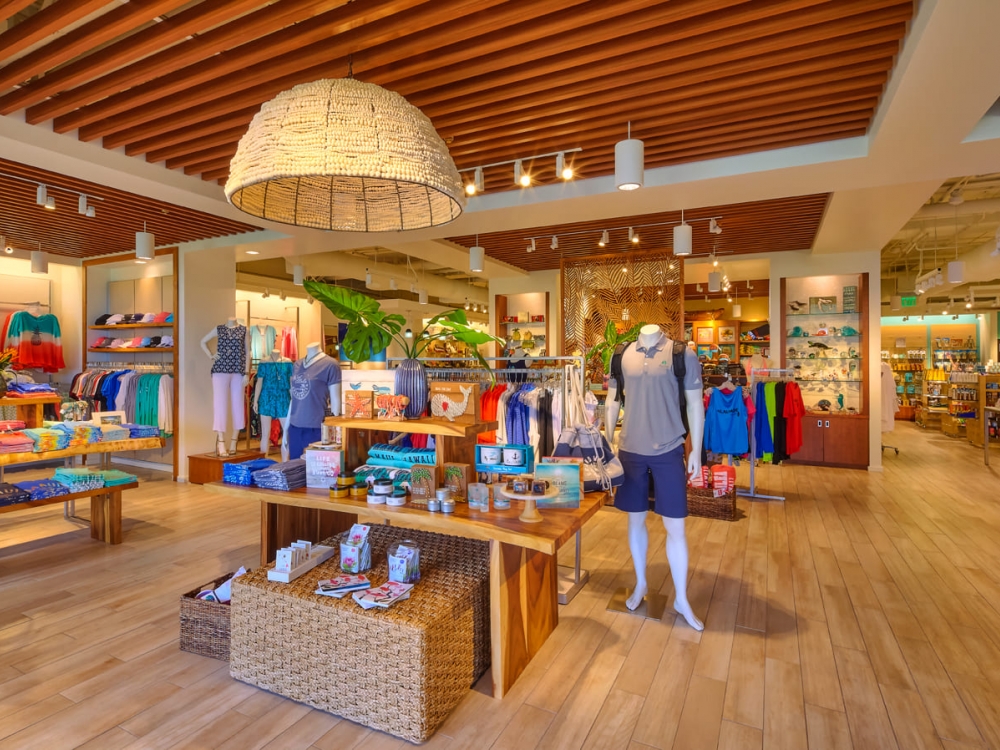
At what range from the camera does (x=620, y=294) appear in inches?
305

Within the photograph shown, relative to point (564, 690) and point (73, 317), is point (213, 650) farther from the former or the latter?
point (73, 317)

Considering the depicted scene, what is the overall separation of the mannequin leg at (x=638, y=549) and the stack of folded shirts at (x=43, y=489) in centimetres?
408

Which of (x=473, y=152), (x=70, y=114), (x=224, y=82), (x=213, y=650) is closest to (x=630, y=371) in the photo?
(x=473, y=152)

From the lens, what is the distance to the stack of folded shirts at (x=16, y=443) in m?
3.90

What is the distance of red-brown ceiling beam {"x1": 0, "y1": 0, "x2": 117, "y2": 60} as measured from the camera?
2.62m

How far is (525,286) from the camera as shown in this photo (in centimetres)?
1011

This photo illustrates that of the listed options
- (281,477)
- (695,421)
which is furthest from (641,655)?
(281,477)

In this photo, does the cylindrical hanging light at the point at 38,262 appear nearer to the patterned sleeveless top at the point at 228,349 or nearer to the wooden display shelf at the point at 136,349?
the wooden display shelf at the point at 136,349

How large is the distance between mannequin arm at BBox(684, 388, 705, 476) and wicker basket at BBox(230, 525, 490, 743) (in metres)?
1.29

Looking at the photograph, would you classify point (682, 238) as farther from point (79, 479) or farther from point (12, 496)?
point (12, 496)

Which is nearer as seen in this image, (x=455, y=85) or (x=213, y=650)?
(x=213, y=650)

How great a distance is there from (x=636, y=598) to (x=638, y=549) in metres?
0.28

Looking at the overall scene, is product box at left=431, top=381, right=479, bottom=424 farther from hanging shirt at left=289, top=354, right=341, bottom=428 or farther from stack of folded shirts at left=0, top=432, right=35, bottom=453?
stack of folded shirts at left=0, top=432, right=35, bottom=453

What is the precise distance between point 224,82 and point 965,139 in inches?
179
